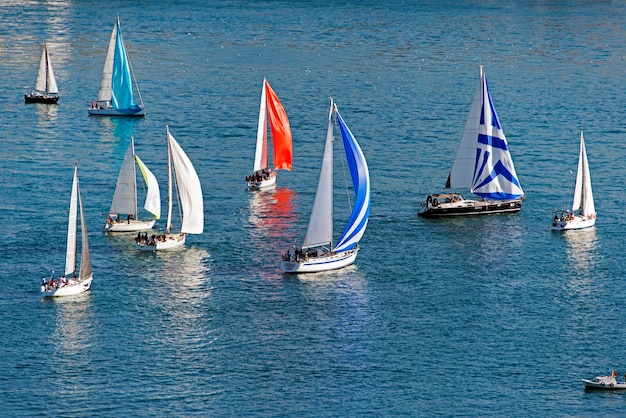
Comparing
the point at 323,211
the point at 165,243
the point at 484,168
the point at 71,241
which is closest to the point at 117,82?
the point at 484,168

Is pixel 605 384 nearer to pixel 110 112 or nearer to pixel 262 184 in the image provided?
pixel 262 184

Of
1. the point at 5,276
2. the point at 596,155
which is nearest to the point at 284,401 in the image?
the point at 5,276

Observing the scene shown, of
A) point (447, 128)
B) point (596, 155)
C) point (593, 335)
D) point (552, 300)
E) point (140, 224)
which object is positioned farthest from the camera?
point (447, 128)

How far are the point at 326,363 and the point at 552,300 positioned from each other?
25384mm

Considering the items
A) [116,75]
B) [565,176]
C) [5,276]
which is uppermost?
[116,75]

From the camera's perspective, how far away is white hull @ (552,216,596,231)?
137 m

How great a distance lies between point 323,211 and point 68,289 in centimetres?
2580

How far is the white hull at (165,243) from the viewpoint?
128000 millimetres

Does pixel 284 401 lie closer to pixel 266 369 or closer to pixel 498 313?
pixel 266 369

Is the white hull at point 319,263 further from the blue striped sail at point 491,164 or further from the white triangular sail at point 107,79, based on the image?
the white triangular sail at point 107,79

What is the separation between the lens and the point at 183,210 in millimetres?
129625

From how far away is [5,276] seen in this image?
120812 millimetres

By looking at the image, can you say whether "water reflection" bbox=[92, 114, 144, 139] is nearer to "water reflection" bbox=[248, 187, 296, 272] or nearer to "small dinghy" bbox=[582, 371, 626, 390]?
"water reflection" bbox=[248, 187, 296, 272]

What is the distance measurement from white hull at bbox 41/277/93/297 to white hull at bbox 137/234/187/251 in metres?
12.2
